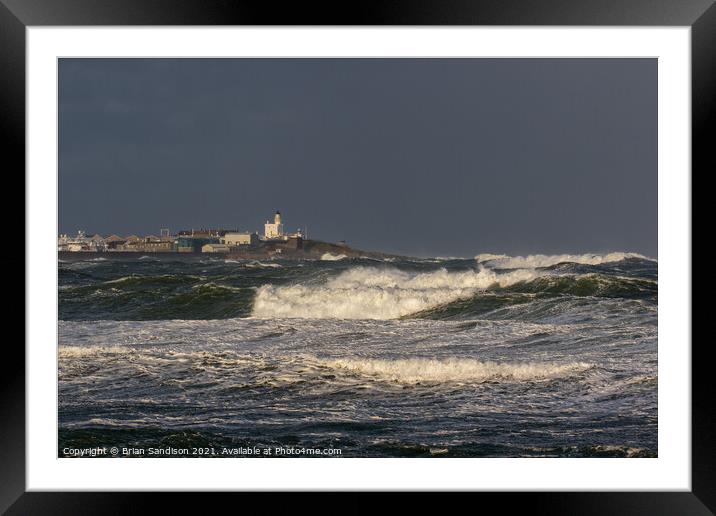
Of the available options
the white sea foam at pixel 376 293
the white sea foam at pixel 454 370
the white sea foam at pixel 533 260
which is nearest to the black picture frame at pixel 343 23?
the white sea foam at pixel 454 370

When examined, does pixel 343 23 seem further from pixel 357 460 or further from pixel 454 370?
pixel 454 370

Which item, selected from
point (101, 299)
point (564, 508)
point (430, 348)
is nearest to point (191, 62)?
point (101, 299)

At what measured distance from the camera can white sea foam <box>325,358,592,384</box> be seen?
12.8 ft

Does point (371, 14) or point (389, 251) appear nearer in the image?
point (371, 14)

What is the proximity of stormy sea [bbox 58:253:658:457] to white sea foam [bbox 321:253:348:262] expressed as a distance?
0.4 inches

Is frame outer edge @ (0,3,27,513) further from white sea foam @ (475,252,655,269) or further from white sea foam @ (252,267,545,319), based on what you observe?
white sea foam @ (475,252,655,269)

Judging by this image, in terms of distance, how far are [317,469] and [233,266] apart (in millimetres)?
2261

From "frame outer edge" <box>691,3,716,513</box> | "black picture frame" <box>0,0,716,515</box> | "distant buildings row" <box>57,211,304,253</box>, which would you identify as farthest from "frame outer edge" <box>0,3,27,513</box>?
"frame outer edge" <box>691,3,716,513</box>

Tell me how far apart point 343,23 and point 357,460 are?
183 centimetres

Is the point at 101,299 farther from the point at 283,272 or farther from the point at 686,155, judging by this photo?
the point at 686,155

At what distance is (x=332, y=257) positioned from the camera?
13.8 feet

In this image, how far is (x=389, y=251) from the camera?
411cm

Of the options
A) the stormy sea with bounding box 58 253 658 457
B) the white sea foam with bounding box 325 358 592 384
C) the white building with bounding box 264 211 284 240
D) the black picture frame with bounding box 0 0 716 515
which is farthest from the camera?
the white building with bounding box 264 211 284 240

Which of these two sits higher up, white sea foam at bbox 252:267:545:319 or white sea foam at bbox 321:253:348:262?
white sea foam at bbox 321:253:348:262
